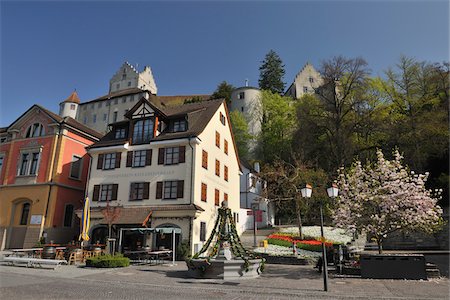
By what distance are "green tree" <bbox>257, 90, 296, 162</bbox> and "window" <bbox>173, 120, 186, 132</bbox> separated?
2841 centimetres

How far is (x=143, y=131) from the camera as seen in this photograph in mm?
28547

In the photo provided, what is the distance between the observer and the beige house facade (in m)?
24.7

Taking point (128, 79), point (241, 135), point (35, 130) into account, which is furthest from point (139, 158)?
point (128, 79)

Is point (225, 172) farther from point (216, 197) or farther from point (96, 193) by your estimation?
point (96, 193)

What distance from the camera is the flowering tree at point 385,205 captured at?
1577cm

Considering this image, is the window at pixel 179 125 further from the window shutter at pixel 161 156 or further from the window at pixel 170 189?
the window at pixel 170 189

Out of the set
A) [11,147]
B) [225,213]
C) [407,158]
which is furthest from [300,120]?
[11,147]

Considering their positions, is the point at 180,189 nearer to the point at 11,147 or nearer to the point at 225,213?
the point at 225,213

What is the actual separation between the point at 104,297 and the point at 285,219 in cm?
3909

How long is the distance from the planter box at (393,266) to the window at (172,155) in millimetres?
Answer: 15249

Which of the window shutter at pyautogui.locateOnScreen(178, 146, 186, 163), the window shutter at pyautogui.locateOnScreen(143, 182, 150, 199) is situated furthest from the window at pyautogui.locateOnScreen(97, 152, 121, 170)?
the window shutter at pyautogui.locateOnScreen(178, 146, 186, 163)

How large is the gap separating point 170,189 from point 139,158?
4.26m

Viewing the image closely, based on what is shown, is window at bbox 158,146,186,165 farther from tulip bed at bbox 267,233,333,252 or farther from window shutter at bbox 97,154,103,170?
tulip bed at bbox 267,233,333,252

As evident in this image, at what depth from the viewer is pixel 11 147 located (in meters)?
32.8
